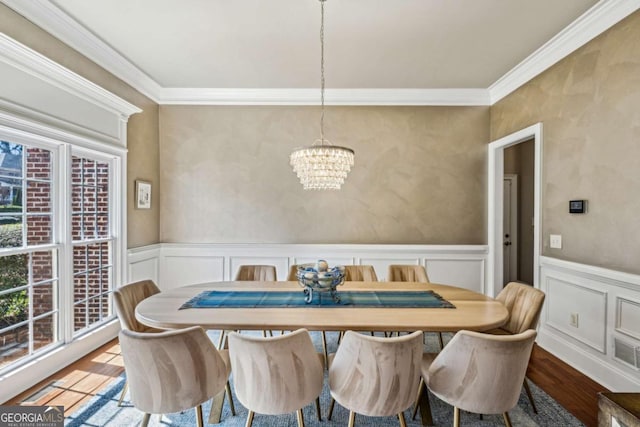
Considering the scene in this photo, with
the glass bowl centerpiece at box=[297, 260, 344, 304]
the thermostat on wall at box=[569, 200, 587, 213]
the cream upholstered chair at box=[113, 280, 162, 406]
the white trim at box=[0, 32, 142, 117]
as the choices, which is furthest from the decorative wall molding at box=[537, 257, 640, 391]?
the white trim at box=[0, 32, 142, 117]

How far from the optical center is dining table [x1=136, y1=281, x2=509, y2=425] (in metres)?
1.72

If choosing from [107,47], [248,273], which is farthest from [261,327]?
[107,47]

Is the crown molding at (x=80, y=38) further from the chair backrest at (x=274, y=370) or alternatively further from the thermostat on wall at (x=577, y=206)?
the thermostat on wall at (x=577, y=206)

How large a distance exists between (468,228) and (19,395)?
181 inches

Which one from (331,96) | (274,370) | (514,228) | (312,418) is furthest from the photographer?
(514,228)

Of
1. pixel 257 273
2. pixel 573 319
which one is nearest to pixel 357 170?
pixel 257 273

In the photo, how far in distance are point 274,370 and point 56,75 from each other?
280 cm

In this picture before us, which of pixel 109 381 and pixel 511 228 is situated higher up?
pixel 511 228

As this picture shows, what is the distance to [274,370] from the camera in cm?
143

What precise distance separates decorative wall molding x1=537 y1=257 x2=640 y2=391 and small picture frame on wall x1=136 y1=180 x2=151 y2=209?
172 inches

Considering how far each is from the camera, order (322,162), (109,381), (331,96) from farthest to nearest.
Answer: (331,96) → (109,381) → (322,162)

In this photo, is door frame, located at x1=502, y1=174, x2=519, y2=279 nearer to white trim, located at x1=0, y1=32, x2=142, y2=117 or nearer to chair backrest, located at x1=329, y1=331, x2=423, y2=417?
chair backrest, located at x1=329, y1=331, x2=423, y2=417
